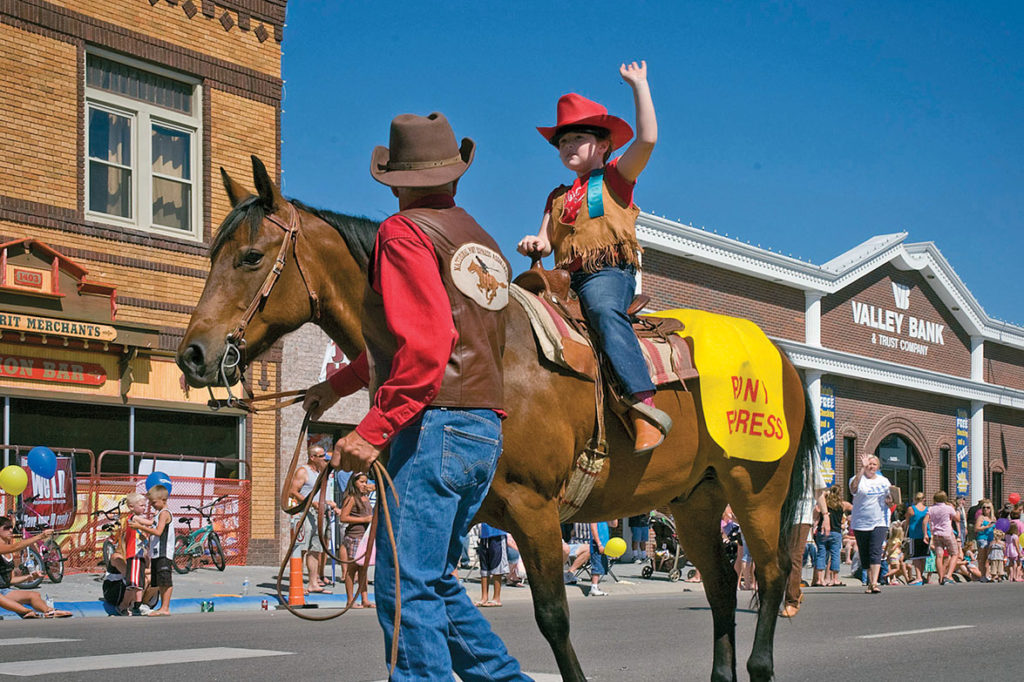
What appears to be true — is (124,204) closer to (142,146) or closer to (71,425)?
(142,146)

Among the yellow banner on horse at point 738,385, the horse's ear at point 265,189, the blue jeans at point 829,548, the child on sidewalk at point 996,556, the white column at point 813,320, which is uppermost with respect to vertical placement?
the white column at point 813,320

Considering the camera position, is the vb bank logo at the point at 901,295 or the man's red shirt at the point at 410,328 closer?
the man's red shirt at the point at 410,328

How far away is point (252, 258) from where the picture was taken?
457 cm

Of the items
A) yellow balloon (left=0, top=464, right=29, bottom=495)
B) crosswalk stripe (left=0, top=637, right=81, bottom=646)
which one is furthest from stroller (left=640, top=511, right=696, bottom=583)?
crosswalk stripe (left=0, top=637, right=81, bottom=646)

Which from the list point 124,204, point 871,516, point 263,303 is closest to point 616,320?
point 263,303

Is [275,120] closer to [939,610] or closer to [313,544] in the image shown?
[313,544]

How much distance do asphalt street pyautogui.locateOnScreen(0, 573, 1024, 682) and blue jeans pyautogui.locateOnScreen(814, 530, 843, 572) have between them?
6912mm

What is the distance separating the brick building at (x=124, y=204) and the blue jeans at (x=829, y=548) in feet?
31.1

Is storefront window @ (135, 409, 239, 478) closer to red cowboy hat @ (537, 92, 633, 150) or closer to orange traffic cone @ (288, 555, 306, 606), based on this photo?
orange traffic cone @ (288, 555, 306, 606)

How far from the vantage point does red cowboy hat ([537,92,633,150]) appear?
5508 mm

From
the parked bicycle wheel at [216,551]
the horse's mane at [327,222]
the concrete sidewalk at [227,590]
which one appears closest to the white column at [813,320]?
the concrete sidewalk at [227,590]

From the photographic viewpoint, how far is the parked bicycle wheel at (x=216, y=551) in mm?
17938

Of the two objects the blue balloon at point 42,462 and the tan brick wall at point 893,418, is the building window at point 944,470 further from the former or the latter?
the blue balloon at point 42,462

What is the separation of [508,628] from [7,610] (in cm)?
552
